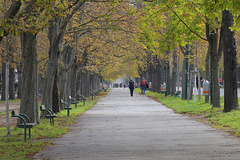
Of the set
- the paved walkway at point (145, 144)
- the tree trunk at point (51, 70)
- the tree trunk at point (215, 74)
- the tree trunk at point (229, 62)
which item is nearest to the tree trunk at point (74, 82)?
the tree trunk at point (215, 74)

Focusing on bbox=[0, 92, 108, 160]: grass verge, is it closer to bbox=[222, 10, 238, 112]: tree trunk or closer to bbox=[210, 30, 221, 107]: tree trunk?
bbox=[222, 10, 238, 112]: tree trunk

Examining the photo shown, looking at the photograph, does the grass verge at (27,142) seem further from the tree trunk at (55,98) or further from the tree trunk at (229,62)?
the tree trunk at (229,62)

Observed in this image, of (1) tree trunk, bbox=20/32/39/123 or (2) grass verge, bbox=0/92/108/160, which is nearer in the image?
(2) grass verge, bbox=0/92/108/160

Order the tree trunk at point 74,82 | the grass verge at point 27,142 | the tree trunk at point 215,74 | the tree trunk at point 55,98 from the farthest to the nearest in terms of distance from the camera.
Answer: the tree trunk at point 74,82 → the tree trunk at point 215,74 → the tree trunk at point 55,98 → the grass verge at point 27,142

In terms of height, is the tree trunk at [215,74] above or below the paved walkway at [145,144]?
above

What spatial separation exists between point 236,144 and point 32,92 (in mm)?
7355

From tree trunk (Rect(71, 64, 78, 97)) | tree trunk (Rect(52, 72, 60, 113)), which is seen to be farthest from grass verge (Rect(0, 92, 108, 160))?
tree trunk (Rect(71, 64, 78, 97))

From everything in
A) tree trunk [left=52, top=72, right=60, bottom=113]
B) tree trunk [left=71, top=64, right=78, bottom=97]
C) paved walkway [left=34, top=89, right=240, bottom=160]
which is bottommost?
paved walkway [left=34, top=89, right=240, bottom=160]

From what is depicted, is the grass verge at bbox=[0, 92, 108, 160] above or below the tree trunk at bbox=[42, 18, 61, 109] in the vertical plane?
below

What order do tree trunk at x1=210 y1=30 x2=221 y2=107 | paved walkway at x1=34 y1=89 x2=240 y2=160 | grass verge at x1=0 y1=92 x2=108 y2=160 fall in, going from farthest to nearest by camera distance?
tree trunk at x1=210 y1=30 x2=221 y2=107 → grass verge at x1=0 y1=92 x2=108 y2=160 → paved walkway at x1=34 y1=89 x2=240 y2=160

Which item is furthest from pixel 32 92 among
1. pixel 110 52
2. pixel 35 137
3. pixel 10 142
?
pixel 110 52

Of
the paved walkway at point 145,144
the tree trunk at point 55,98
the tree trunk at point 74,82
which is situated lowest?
the paved walkway at point 145,144

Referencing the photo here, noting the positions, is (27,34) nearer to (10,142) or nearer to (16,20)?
(10,142)

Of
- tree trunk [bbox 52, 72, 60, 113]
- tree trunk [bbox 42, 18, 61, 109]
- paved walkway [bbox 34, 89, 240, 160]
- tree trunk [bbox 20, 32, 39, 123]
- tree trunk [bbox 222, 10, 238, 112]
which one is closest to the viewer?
paved walkway [bbox 34, 89, 240, 160]
